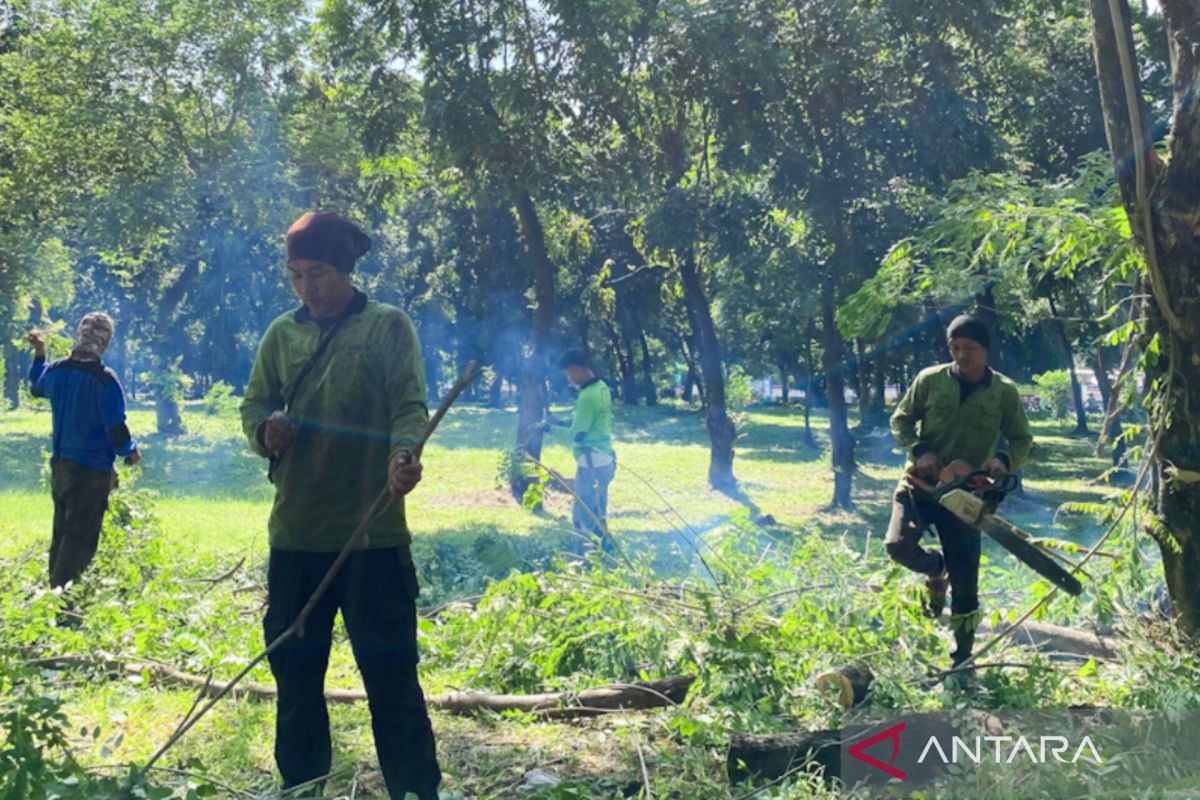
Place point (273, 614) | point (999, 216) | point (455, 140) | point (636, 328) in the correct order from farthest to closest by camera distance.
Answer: point (636, 328)
point (455, 140)
point (999, 216)
point (273, 614)

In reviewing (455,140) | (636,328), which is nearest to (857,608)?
(455,140)

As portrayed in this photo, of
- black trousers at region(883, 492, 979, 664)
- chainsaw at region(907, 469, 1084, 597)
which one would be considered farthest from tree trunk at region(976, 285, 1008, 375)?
chainsaw at region(907, 469, 1084, 597)

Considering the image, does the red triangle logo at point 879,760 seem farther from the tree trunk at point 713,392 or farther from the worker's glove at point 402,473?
the tree trunk at point 713,392

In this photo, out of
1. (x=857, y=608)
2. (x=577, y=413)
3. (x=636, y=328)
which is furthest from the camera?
(x=636, y=328)

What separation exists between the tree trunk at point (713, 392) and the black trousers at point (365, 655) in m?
12.9

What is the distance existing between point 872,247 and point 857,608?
8657mm

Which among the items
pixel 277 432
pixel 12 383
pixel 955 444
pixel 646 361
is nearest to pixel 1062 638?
pixel 955 444

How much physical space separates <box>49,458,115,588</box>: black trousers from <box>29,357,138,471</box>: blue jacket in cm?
8

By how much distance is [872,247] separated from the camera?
12.8 meters

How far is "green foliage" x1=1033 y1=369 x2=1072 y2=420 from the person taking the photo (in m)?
37.6

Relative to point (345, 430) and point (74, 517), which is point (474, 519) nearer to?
point (74, 517)

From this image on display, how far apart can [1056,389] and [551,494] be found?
96.6 feet

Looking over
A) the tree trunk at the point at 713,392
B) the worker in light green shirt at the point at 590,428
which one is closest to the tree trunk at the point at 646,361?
the tree trunk at the point at 713,392

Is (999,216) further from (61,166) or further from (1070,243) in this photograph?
(61,166)
